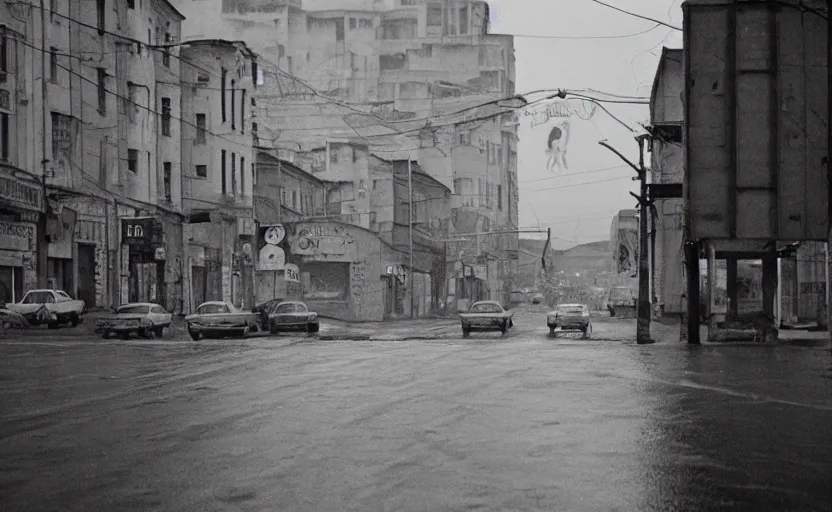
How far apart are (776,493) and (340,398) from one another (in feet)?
25.3

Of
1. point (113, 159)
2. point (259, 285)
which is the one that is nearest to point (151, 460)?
point (113, 159)

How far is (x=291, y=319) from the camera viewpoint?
137ft

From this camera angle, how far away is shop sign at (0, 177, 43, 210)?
38969 millimetres

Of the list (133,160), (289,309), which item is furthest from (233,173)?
(289,309)

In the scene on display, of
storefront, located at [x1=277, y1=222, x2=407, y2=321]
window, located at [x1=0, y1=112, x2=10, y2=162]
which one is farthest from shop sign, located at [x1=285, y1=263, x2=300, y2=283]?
window, located at [x1=0, y1=112, x2=10, y2=162]

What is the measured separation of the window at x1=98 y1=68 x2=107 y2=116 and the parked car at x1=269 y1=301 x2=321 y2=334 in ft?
44.2

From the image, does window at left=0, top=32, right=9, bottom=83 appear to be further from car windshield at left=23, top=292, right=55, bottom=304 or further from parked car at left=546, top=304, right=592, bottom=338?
parked car at left=546, top=304, right=592, bottom=338

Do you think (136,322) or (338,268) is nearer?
(136,322)

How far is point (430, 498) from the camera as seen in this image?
7.21 m

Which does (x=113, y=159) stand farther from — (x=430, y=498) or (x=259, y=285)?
(x=430, y=498)

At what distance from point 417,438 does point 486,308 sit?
33082 mm

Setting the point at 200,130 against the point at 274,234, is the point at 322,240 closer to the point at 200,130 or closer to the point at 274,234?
the point at 274,234

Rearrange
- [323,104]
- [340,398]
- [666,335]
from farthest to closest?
[323,104] → [666,335] → [340,398]

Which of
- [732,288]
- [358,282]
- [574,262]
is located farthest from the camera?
[574,262]
